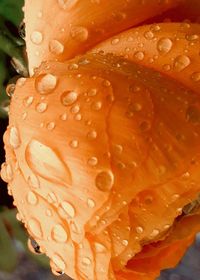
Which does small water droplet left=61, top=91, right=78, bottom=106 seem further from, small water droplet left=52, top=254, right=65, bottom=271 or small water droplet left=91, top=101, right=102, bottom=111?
small water droplet left=52, top=254, right=65, bottom=271

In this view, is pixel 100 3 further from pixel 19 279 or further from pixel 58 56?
pixel 19 279

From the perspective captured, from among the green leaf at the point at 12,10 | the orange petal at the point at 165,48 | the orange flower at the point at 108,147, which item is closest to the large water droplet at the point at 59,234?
the orange flower at the point at 108,147

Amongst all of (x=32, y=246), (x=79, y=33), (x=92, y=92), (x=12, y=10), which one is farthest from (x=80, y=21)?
(x=32, y=246)

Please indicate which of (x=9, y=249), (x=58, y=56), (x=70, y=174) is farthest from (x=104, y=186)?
(x=9, y=249)

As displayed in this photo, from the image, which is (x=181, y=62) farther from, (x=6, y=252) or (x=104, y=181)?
(x=6, y=252)

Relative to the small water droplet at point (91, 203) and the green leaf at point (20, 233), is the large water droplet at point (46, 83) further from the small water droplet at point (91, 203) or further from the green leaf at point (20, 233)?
the green leaf at point (20, 233)

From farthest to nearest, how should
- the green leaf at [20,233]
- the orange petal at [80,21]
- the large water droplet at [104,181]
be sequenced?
the green leaf at [20,233] < the orange petal at [80,21] < the large water droplet at [104,181]

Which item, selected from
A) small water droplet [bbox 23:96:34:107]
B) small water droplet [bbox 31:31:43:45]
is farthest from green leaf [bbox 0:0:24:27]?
small water droplet [bbox 23:96:34:107]
